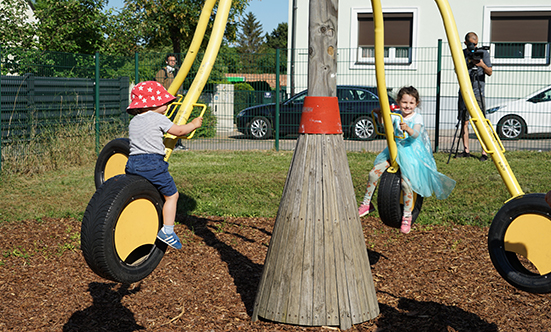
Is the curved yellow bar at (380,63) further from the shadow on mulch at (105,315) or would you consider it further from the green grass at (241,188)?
the green grass at (241,188)

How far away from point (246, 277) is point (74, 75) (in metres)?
8.27

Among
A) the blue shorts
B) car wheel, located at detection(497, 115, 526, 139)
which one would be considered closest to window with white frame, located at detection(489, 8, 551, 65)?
car wheel, located at detection(497, 115, 526, 139)

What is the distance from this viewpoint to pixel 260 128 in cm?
1377

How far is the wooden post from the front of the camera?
3.61 m

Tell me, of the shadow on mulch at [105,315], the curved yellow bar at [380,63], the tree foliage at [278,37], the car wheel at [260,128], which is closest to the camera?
the shadow on mulch at [105,315]

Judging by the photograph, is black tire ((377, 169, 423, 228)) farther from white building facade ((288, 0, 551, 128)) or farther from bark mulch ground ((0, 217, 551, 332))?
white building facade ((288, 0, 551, 128))

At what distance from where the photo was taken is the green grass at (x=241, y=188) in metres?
6.86

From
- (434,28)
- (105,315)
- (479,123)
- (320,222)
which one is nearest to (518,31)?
(434,28)

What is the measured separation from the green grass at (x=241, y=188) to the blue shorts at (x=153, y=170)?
319cm

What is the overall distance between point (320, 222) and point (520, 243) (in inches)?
47.2

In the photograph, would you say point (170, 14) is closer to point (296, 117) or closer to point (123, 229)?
point (296, 117)

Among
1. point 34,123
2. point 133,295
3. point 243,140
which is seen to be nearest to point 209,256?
point 133,295

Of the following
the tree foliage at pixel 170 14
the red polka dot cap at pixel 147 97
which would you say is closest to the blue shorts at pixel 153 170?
the red polka dot cap at pixel 147 97

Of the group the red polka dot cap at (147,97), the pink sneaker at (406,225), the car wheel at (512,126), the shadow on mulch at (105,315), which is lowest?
the shadow on mulch at (105,315)
